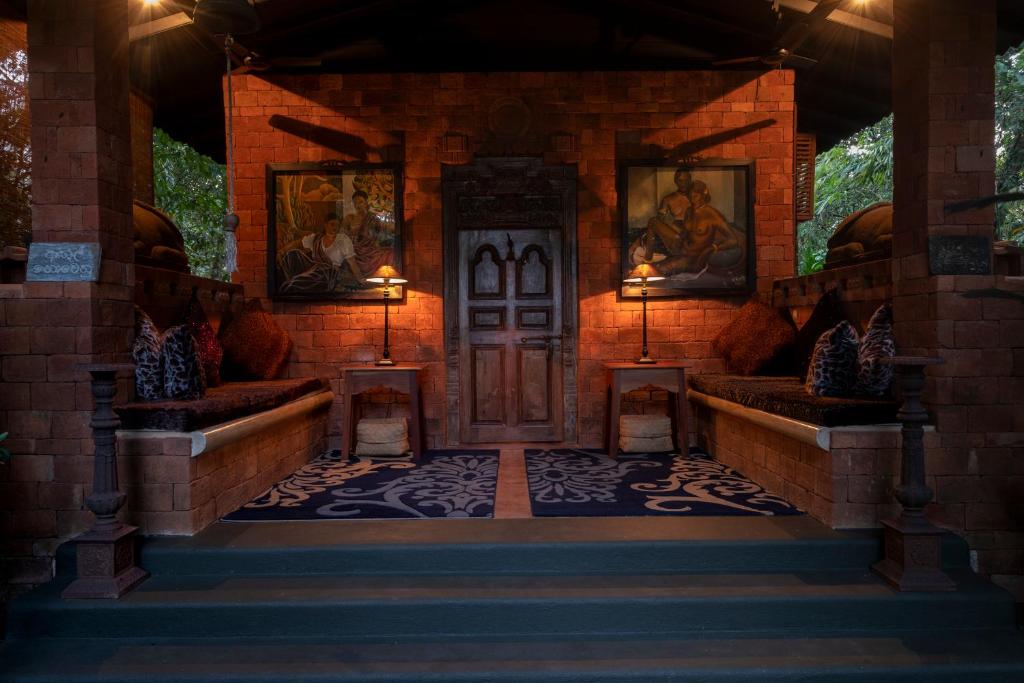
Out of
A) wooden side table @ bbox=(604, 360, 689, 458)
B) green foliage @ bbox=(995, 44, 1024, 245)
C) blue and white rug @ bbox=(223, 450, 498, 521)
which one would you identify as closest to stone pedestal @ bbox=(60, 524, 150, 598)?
blue and white rug @ bbox=(223, 450, 498, 521)

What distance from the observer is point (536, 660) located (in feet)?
8.04

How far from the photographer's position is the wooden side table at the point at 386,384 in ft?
15.8

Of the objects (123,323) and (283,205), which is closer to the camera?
(123,323)

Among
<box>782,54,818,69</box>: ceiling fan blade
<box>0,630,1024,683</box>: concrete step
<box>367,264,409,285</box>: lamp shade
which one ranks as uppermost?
<box>782,54,818,69</box>: ceiling fan blade

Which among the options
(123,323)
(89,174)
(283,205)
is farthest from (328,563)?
(283,205)

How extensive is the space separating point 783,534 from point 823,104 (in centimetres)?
511

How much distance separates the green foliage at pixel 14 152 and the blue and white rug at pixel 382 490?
2670 millimetres

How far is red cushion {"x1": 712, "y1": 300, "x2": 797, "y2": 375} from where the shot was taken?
499 centimetres

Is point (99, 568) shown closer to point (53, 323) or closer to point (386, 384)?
point (53, 323)

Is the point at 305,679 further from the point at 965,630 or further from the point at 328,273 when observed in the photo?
the point at 328,273

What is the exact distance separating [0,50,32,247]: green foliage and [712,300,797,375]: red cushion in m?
5.45

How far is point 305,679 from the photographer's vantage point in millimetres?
2342

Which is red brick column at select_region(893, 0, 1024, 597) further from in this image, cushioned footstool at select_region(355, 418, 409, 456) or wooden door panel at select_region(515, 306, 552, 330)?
cushioned footstool at select_region(355, 418, 409, 456)

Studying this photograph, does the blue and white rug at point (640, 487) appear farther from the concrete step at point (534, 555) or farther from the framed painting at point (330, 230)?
the framed painting at point (330, 230)
